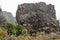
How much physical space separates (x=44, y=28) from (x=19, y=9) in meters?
4.14

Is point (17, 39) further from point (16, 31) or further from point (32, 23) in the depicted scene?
point (32, 23)

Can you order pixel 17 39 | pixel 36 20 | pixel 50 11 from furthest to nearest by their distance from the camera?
pixel 50 11 < pixel 36 20 < pixel 17 39

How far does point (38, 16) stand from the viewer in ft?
79.1

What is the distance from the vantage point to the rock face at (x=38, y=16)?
23.7m

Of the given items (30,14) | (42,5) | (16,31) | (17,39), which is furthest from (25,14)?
(17,39)

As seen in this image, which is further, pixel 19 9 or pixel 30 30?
pixel 19 9

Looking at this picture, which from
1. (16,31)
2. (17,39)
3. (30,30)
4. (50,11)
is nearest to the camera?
(17,39)

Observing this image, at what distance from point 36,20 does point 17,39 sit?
30.0ft

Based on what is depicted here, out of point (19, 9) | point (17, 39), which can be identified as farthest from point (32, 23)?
point (17, 39)

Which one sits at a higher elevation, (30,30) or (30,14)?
(30,14)

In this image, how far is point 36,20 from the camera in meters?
24.0

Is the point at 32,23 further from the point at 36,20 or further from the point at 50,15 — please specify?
the point at 50,15

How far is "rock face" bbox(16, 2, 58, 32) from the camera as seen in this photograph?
77.9 feet

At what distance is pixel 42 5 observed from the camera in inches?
1025
